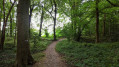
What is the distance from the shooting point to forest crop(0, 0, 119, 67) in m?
4.13

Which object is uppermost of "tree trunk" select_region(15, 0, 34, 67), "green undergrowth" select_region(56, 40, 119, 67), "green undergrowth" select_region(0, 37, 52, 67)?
"tree trunk" select_region(15, 0, 34, 67)

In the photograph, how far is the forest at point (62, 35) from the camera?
4.13 metres

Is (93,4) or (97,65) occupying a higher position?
(93,4)

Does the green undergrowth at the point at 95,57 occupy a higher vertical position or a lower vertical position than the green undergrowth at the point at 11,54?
higher

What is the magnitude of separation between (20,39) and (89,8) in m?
9.33

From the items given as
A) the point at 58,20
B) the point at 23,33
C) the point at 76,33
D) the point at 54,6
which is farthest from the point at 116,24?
the point at 23,33

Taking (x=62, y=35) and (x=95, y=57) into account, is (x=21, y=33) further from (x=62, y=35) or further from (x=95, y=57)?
(x=62, y=35)

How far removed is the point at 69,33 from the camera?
11445mm

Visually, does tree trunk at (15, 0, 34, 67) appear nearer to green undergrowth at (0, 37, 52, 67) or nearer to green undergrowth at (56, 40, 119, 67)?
green undergrowth at (0, 37, 52, 67)

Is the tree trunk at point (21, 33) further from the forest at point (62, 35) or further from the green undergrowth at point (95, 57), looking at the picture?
the green undergrowth at point (95, 57)

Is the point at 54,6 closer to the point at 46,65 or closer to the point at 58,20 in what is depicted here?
the point at 58,20

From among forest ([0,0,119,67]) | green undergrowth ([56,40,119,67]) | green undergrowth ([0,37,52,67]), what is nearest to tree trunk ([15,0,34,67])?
forest ([0,0,119,67])

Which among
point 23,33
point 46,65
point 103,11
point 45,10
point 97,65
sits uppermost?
point 45,10

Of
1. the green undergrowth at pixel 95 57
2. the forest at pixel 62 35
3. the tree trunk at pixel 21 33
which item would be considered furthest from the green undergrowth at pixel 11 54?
the green undergrowth at pixel 95 57
